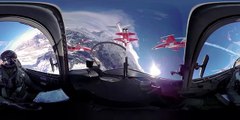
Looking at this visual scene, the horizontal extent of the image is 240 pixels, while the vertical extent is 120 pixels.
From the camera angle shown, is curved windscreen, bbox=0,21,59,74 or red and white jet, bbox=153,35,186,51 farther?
curved windscreen, bbox=0,21,59,74

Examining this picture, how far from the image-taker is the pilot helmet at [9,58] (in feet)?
7.57

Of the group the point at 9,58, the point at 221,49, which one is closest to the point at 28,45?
the point at 9,58

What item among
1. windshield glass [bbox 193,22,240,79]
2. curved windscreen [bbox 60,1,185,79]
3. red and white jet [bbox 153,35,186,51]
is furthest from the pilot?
windshield glass [bbox 193,22,240,79]

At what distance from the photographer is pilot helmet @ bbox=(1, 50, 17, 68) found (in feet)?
7.57

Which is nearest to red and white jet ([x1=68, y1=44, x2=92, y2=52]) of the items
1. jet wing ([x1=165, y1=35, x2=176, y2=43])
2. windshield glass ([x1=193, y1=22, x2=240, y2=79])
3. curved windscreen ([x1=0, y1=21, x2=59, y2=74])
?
curved windscreen ([x1=0, y1=21, x2=59, y2=74])

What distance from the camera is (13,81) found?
2.34m

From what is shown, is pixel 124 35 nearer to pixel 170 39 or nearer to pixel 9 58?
pixel 170 39

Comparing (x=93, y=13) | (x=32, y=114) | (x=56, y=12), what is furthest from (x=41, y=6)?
(x=32, y=114)

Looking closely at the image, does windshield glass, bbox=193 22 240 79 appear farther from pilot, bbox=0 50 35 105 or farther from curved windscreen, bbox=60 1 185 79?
pilot, bbox=0 50 35 105

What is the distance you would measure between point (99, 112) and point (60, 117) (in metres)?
0.25

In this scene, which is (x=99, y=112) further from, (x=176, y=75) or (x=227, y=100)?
(x=227, y=100)

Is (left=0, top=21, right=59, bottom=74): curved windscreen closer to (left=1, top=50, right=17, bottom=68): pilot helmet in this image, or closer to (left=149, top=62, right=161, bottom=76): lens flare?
(left=1, top=50, right=17, bottom=68): pilot helmet

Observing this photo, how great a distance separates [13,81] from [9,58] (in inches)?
4.9

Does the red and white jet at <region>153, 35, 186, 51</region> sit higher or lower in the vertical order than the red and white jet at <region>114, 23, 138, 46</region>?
lower
